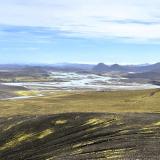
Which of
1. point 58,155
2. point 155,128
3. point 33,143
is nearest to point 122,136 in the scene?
point 155,128

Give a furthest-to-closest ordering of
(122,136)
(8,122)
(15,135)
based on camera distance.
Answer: (8,122)
(15,135)
(122,136)

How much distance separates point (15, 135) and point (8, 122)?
530cm

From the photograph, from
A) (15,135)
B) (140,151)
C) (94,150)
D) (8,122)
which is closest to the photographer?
(140,151)

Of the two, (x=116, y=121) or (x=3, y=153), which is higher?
(x=116, y=121)

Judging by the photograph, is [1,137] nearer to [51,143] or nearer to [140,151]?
[51,143]

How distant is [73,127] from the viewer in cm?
4266

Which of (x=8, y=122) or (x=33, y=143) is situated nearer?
(x=33, y=143)

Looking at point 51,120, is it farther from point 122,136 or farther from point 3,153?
point 122,136

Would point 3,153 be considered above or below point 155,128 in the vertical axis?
below

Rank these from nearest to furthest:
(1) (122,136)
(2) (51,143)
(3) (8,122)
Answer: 1. (1) (122,136)
2. (2) (51,143)
3. (3) (8,122)

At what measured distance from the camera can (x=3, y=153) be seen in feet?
136

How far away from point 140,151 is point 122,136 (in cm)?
578

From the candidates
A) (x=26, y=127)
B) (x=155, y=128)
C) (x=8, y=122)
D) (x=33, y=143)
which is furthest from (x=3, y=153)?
(x=155, y=128)

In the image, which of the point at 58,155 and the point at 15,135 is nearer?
the point at 58,155
